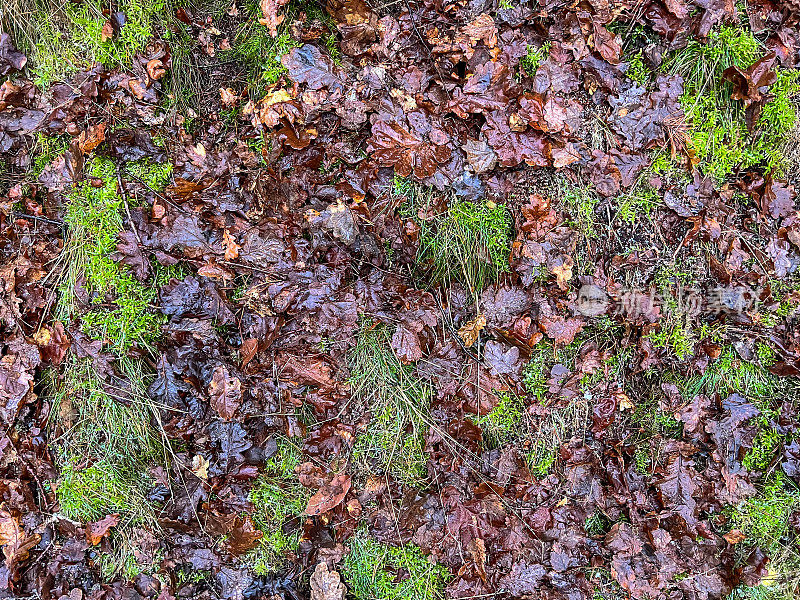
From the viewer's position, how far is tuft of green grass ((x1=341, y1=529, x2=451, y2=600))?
2521 millimetres

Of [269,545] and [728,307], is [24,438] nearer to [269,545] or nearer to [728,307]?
[269,545]

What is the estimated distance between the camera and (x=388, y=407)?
255 cm

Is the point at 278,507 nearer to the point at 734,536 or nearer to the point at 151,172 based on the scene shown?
the point at 151,172

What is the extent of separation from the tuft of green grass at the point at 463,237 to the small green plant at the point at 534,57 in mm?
719

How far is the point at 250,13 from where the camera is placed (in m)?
2.58

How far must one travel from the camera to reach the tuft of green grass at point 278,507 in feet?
8.24

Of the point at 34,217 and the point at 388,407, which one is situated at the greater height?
the point at 34,217

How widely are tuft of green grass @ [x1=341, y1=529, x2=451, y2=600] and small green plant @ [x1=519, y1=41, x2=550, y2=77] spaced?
100 inches

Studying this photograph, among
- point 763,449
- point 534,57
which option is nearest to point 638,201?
point 534,57

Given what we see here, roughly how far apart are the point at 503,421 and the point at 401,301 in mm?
831

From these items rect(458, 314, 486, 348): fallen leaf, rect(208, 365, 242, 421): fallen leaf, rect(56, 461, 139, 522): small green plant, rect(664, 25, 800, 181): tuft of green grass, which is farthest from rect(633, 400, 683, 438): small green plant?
rect(56, 461, 139, 522): small green plant

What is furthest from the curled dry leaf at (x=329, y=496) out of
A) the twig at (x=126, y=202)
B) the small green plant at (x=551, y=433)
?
the twig at (x=126, y=202)

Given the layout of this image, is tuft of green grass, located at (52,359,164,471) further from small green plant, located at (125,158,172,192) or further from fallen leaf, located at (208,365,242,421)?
small green plant, located at (125,158,172,192)

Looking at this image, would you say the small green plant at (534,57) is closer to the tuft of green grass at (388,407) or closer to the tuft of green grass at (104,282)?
the tuft of green grass at (388,407)
